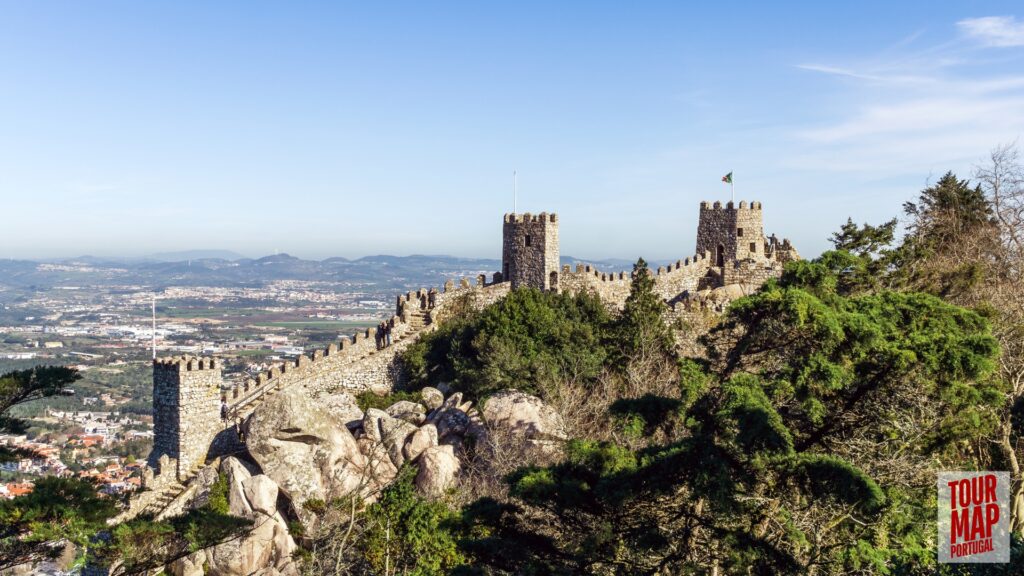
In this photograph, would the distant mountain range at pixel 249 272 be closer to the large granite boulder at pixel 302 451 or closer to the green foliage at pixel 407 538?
the large granite boulder at pixel 302 451

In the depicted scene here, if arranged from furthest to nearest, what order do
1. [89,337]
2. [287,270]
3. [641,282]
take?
[287,270]
[89,337]
[641,282]

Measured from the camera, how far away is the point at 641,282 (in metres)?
26.7

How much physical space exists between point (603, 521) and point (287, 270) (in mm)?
127810

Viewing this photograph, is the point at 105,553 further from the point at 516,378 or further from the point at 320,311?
the point at 320,311

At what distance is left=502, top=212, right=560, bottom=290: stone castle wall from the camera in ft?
99.3

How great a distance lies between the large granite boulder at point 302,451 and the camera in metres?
21.4

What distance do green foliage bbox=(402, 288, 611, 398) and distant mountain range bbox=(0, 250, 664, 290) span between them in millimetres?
74787

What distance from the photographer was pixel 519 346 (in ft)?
85.2

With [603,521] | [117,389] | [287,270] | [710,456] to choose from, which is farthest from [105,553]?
[287,270]

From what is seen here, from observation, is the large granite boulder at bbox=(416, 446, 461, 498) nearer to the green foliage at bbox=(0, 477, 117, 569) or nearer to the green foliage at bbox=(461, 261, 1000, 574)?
the green foliage at bbox=(461, 261, 1000, 574)

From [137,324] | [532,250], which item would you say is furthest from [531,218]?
[137,324]

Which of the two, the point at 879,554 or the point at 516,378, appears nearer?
the point at 879,554

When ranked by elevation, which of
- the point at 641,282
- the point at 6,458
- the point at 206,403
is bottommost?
the point at 206,403

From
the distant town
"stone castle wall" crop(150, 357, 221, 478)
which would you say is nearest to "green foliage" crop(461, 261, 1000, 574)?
the distant town
